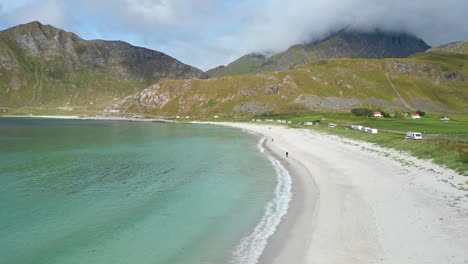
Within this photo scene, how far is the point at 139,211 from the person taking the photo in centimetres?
2758

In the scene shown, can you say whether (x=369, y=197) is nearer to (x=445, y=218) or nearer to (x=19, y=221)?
(x=445, y=218)

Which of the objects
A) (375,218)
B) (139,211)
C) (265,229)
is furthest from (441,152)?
(139,211)

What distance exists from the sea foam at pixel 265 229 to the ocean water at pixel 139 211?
0.06 m

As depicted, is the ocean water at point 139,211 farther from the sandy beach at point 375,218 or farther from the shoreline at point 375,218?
the sandy beach at point 375,218

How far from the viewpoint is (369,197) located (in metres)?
28.7

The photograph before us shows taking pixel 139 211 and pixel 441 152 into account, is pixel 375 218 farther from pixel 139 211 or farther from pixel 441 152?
pixel 441 152

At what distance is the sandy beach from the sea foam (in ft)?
1.70

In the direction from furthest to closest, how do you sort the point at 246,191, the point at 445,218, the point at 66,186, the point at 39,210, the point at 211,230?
the point at 66,186 → the point at 246,191 → the point at 39,210 → the point at 211,230 → the point at 445,218

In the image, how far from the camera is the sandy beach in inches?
672

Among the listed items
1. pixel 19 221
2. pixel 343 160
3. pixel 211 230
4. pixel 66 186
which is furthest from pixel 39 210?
pixel 343 160

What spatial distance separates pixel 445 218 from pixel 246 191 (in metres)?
17.7

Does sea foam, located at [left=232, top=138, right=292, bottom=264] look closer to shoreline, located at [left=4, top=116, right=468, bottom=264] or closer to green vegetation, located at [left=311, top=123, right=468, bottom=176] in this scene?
shoreline, located at [left=4, top=116, right=468, bottom=264]

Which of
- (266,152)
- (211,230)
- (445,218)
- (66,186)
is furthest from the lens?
(266,152)

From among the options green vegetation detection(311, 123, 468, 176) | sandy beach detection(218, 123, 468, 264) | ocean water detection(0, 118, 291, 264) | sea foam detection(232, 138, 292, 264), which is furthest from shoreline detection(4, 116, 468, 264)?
ocean water detection(0, 118, 291, 264)
